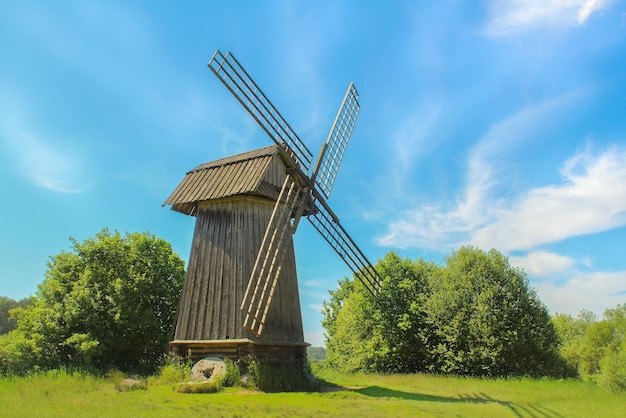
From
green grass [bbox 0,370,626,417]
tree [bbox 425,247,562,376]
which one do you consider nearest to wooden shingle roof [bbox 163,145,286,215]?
green grass [bbox 0,370,626,417]

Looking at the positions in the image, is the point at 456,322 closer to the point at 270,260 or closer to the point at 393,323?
the point at 393,323

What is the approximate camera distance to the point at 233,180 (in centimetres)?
1535

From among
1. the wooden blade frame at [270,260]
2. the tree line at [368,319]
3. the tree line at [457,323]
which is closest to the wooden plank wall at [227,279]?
the wooden blade frame at [270,260]

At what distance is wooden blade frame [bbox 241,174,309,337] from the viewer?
13.0 metres

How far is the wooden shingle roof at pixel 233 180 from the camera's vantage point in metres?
15.0

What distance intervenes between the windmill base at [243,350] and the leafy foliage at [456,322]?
9.92 meters

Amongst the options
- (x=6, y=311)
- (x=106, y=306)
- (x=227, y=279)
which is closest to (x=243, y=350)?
(x=227, y=279)

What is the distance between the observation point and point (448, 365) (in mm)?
22812

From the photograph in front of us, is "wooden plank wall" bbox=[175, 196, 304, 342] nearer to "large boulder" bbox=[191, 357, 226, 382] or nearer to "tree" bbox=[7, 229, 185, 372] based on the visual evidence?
"large boulder" bbox=[191, 357, 226, 382]

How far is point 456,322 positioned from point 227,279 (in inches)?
528

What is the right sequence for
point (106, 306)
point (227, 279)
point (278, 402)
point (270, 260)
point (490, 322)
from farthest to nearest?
point (490, 322), point (106, 306), point (227, 279), point (270, 260), point (278, 402)

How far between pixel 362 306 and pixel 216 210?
12.5 metres

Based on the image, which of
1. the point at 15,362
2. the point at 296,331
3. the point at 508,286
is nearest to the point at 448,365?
the point at 508,286

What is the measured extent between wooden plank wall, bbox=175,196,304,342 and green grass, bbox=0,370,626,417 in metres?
2.16
